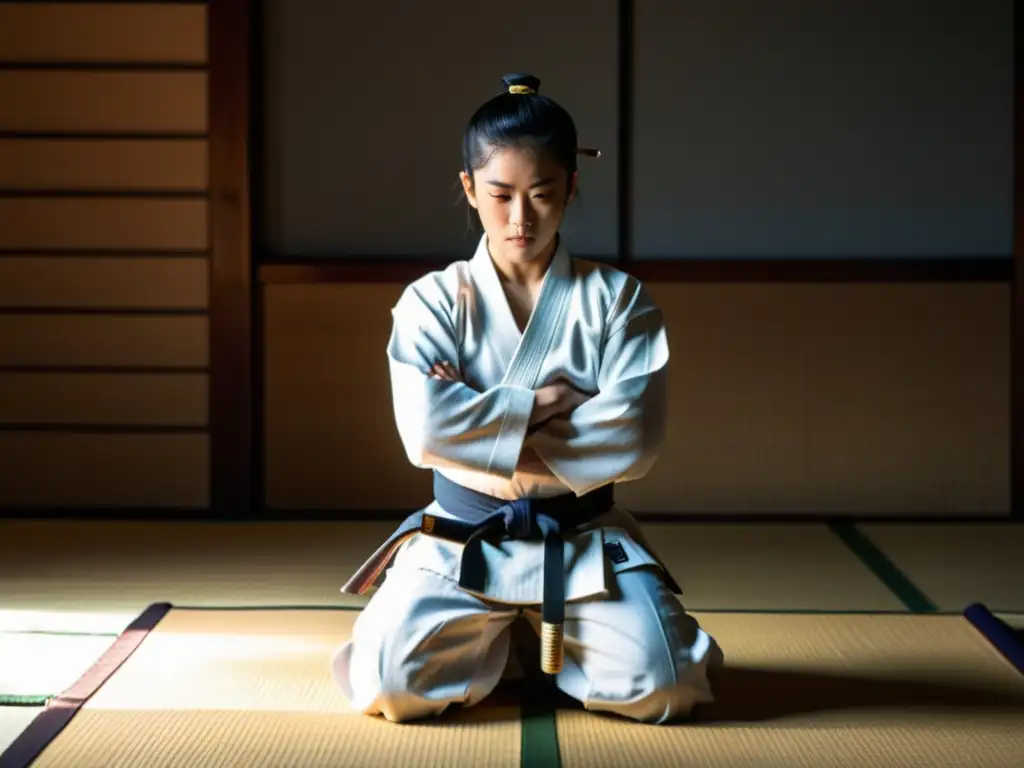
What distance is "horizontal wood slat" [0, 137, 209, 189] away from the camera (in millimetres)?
4723

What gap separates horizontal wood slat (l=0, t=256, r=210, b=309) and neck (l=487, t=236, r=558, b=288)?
218 centimetres

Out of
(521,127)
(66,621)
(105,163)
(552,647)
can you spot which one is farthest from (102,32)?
(552,647)

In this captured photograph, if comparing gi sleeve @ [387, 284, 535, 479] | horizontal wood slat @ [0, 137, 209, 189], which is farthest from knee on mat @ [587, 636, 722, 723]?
horizontal wood slat @ [0, 137, 209, 189]

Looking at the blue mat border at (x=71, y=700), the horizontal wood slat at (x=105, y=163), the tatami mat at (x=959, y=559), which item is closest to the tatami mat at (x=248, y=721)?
the blue mat border at (x=71, y=700)

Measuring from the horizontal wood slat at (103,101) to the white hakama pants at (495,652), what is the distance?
2.54 m

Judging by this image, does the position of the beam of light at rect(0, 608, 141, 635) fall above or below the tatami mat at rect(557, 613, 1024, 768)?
below

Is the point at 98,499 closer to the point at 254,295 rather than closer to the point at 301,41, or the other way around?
the point at 254,295

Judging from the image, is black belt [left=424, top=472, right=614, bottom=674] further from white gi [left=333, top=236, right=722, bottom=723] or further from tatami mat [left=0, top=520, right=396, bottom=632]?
tatami mat [left=0, top=520, right=396, bottom=632]

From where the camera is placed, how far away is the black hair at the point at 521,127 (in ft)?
8.59

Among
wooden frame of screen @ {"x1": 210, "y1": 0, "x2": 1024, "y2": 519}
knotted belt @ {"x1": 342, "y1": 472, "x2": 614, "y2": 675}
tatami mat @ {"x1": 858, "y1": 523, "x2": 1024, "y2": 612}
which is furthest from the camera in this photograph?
wooden frame of screen @ {"x1": 210, "y1": 0, "x2": 1024, "y2": 519}

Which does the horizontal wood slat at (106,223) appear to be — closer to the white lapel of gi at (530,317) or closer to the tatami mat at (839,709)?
the white lapel of gi at (530,317)

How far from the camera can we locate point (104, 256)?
4.76 metres

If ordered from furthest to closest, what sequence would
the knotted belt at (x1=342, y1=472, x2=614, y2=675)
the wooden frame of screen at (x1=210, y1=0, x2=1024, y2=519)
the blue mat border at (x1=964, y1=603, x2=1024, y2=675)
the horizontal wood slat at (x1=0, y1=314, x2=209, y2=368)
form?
the horizontal wood slat at (x1=0, y1=314, x2=209, y2=368) < the wooden frame of screen at (x1=210, y1=0, x2=1024, y2=519) < the blue mat border at (x1=964, y1=603, x2=1024, y2=675) < the knotted belt at (x1=342, y1=472, x2=614, y2=675)

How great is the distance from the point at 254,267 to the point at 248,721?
8.02 feet
